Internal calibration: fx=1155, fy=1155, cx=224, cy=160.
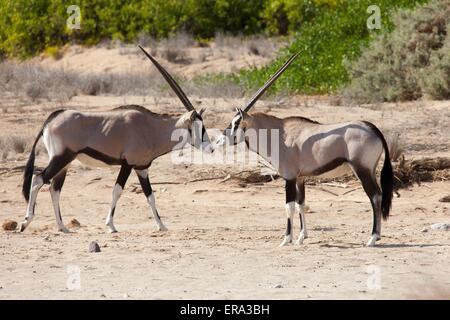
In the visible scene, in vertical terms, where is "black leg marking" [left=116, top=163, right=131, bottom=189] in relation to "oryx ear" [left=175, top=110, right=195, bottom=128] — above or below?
below

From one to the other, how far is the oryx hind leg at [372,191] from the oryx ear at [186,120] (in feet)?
8.22

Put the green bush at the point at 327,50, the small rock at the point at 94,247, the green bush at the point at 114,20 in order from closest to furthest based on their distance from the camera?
the small rock at the point at 94,247 < the green bush at the point at 327,50 < the green bush at the point at 114,20

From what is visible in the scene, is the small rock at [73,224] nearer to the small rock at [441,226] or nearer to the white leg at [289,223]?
the white leg at [289,223]

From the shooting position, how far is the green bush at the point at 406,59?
21.5 m

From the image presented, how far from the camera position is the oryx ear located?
13.0 meters

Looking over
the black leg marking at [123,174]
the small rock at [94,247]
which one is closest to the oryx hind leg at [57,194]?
the black leg marking at [123,174]

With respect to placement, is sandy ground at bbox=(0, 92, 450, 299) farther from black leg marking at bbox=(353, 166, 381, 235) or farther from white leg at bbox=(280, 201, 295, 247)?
black leg marking at bbox=(353, 166, 381, 235)

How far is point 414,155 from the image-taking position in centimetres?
1622

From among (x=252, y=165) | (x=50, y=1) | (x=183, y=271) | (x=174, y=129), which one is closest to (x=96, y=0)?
(x=50, y=1)

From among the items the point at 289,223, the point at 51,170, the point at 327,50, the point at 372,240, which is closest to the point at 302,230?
the point at 289,223

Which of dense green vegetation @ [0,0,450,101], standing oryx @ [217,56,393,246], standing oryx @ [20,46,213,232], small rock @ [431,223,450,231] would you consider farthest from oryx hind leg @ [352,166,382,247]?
dense green vegetation @ [0,0,450,101]

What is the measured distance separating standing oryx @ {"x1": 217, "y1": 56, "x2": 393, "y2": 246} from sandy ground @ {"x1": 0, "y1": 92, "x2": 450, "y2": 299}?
18.3 inches

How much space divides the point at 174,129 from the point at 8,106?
9265 millimetres

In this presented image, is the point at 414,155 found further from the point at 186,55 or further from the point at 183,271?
the point at 186,55
